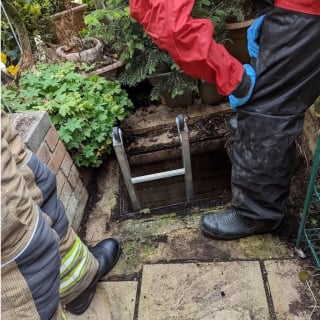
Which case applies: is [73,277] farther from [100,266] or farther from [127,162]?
[127,162]

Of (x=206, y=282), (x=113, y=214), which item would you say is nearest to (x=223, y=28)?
(x=113, y=214)

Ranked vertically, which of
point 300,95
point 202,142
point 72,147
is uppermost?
point 300,95

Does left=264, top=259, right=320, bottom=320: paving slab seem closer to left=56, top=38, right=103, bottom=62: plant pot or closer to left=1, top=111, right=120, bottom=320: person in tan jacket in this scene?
left=1, top=111, right=120, bottom=320: person in tan jacket

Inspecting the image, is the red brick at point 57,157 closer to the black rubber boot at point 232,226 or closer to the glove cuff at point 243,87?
the black rubber boot at point 232,226

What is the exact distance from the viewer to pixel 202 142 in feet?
8.68

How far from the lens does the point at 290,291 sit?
64.5 inches

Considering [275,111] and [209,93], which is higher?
[275,111]

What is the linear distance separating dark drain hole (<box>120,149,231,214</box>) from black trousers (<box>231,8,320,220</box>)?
1.01m

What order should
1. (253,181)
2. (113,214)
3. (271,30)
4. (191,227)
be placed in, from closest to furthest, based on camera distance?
(271,30) < (253,181) < (191,227) < (113,214)

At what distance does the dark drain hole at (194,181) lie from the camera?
9.05 ft

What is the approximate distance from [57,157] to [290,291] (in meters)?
1.41

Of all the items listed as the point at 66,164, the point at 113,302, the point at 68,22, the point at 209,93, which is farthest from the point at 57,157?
the point at 68,22

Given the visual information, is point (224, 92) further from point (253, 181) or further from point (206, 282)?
point (206, 282)

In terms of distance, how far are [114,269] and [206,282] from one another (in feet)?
1.67
